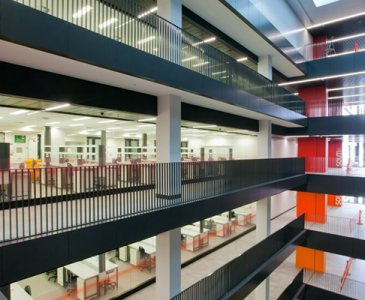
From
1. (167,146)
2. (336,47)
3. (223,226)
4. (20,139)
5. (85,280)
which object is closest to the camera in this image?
(20,139)

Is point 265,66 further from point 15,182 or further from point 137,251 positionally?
point 15,182

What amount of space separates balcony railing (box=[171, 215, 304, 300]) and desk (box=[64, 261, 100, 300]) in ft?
17.6

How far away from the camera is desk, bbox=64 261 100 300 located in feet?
36.0

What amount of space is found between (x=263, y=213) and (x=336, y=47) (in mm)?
15290

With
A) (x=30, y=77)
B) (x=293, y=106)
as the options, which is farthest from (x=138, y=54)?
(x=293, y=106)

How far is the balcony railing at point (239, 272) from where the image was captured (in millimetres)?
8414

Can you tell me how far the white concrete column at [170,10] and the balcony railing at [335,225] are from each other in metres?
15.2

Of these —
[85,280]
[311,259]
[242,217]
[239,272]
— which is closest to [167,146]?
[239,272]

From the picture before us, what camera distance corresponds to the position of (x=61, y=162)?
8953 millimetres

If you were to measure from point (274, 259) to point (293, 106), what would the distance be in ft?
33.5

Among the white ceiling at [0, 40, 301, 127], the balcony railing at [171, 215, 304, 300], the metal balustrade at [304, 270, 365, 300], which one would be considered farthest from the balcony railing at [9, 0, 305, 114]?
the metal balustrade at [304, 270, 365, 300]

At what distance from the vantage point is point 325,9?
17969 mm

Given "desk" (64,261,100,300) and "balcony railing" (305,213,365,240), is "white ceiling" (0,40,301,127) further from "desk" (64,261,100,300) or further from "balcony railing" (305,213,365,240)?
"balcony railing" (305,213,365,240)

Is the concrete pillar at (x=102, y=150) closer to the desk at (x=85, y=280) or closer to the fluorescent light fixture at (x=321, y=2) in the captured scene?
the desk at (x=85, y=280)
